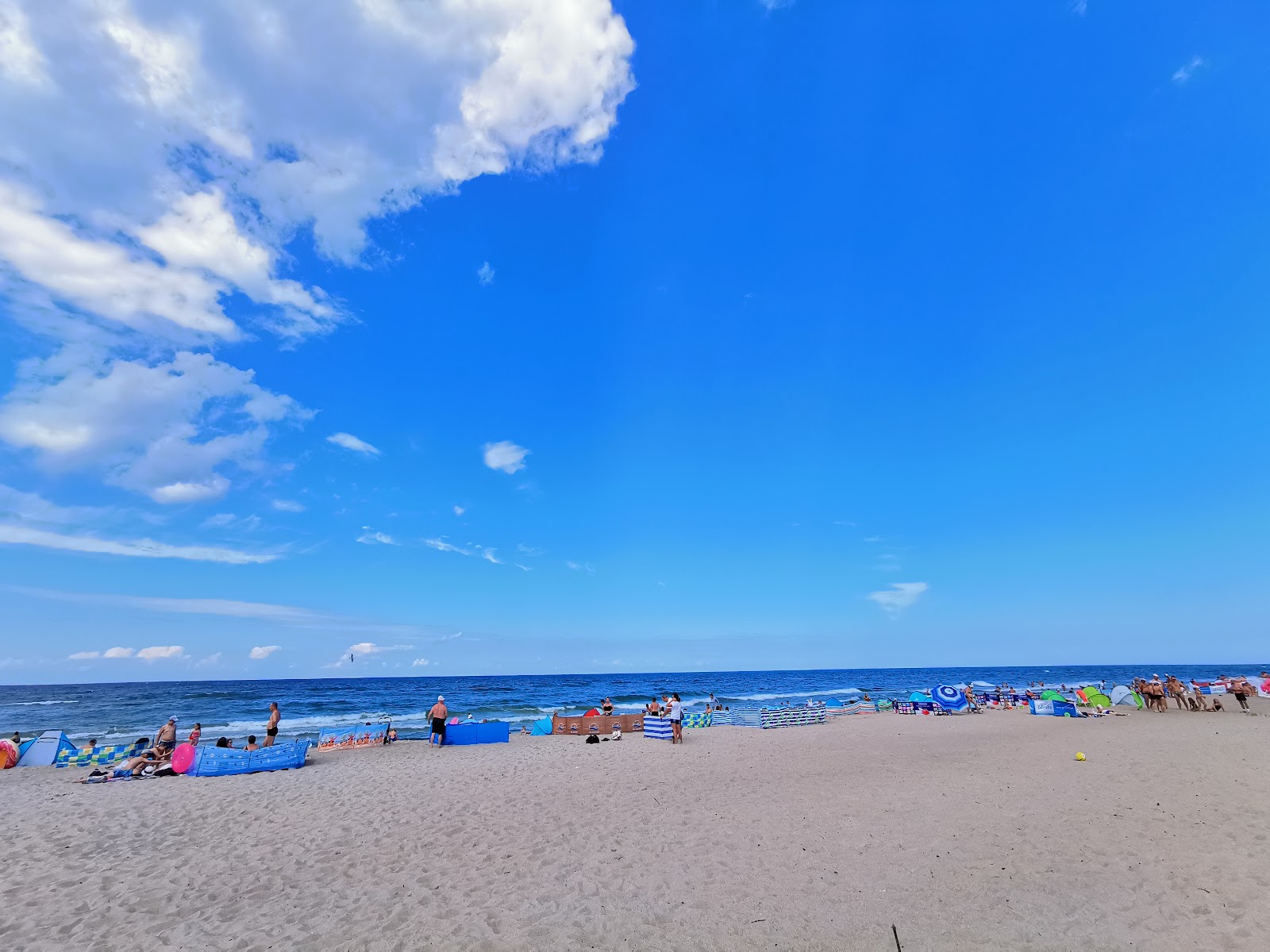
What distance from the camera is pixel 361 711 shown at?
43.8 metres

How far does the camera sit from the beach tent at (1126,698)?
2741cm

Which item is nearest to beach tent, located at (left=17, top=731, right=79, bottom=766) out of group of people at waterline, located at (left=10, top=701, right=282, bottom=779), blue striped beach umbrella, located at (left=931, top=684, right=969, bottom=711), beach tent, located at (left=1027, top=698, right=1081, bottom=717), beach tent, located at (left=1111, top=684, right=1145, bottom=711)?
group of people at waterline, located at (left=10, top=701, right=282, bottom=779)

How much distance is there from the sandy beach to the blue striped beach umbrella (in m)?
13.8

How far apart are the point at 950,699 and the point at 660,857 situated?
25.9 meters

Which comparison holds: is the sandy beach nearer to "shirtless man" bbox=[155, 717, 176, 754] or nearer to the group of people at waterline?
the group of people at waterline

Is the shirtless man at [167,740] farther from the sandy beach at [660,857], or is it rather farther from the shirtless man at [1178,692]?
the shirtless man at [1178,692]

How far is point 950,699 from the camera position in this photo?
29.0 metres

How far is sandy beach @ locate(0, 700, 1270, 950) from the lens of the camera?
6.27m

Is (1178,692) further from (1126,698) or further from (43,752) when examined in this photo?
(43,752)

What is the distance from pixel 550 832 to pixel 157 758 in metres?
12.4

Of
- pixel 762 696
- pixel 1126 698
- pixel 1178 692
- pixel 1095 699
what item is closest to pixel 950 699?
pixel 1095 699

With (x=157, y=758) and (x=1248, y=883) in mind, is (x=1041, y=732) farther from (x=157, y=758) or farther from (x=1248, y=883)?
(x=157, y=758)

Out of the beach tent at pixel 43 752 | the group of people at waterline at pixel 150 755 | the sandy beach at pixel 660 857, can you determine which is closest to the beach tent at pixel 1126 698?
the sandy beach at pixel 660 857

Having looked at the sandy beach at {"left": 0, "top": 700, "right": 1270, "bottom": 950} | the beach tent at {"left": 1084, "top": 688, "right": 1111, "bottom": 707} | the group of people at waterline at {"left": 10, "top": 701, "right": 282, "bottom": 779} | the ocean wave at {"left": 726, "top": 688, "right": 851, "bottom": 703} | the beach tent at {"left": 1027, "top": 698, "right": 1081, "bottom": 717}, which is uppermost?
the beach tent at {"left": 1084, "top": 688, "right": 1111, "bottom": 707}
